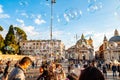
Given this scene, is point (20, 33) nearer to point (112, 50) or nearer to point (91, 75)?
point (112, 50)

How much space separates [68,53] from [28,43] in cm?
3551

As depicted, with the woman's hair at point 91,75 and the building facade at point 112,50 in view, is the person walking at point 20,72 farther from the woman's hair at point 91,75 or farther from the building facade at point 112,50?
the building facade at point 112,50

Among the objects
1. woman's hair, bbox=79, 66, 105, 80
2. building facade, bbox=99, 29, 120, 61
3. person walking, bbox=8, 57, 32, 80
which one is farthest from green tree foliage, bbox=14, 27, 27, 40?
woman's hair, bbox=79, 66, 105, 80

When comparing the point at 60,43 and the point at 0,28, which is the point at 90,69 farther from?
the point at 60,43

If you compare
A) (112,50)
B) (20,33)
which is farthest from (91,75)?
(112,50)

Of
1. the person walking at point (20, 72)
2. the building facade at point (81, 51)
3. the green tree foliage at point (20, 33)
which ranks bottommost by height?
the person walking at point (20, 72)

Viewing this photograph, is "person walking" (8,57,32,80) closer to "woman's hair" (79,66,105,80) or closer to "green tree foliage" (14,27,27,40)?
"woman's hair" (79,66,105,80)

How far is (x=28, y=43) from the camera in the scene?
137500mm

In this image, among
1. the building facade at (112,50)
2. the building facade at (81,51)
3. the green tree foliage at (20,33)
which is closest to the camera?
the green tree foliage at (20,33)

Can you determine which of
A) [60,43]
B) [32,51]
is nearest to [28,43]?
[32,51]

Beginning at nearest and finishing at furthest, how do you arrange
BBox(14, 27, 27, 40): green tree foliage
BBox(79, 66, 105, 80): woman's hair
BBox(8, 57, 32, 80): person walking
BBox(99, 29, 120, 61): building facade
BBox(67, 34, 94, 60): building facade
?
BBox(79, 66, 105, 80): woman's hair, BBox(8, 57, 32, 80): person walking, BBox(14, 27, 27, 40): green tree foliage, BBox(99, 29, 120, 61): building facade, BBox(67, 34, 94, 60): building facade

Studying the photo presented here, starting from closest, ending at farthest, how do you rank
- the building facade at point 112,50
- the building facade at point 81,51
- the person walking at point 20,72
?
the person walking at point 20,72
the building facade at point 112,50
the building facade at point 81,51

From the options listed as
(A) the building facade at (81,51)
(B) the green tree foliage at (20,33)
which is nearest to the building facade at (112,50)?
(A) the building facade at (81,51)

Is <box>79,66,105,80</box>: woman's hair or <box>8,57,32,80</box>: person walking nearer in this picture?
<box>79,66,105,80</box>: woman's hair
